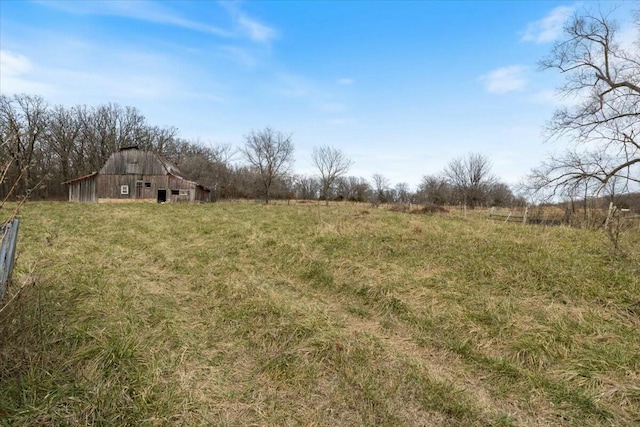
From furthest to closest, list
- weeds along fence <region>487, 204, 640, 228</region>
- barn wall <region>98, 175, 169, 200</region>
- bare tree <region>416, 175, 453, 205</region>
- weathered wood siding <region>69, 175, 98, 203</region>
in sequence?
bare tree <region>416, 175, 453, 205</region> < weathered wood siding <region>69, 175, 98, 203</region> < barn wall <region>98, 175, 169, 200</region> < weeds along fence <region>487, 204, 640, 228</region>

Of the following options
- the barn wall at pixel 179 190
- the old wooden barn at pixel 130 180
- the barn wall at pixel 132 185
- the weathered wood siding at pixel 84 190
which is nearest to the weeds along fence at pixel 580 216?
the barn wall at pixel 179 190

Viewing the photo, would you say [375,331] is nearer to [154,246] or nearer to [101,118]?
[154,246]

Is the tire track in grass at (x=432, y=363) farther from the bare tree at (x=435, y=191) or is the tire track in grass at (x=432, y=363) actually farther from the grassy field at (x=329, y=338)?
the bare tree at (x=435, y=191)

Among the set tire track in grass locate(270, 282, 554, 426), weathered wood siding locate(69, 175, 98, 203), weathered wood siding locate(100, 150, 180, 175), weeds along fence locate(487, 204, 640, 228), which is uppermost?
weathered wood siding locate(100, 150, 180, 175)

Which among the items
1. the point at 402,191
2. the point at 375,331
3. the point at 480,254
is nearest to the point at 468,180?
the point at 402,191

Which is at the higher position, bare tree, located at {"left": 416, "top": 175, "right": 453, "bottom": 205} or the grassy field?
bare tree, located at {"left": 416, "top": 175, "right": 453, "bottom": 205}

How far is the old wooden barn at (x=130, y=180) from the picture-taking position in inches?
1193

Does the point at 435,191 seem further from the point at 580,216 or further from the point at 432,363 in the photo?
the point at 432,363

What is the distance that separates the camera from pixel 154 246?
323 inches

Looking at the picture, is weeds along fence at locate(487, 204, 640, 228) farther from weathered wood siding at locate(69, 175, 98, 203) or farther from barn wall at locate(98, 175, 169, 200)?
weathered wood siding at locate(69, 175, 98, 203)

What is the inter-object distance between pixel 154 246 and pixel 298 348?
6267mm

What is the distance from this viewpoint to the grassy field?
262 centimetres

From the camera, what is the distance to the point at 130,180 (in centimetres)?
3044

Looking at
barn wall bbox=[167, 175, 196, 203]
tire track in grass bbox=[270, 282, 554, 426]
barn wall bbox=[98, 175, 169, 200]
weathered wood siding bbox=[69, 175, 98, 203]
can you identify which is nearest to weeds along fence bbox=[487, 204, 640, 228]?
tire track in grass bbox=[270, 282, 554, 426]
